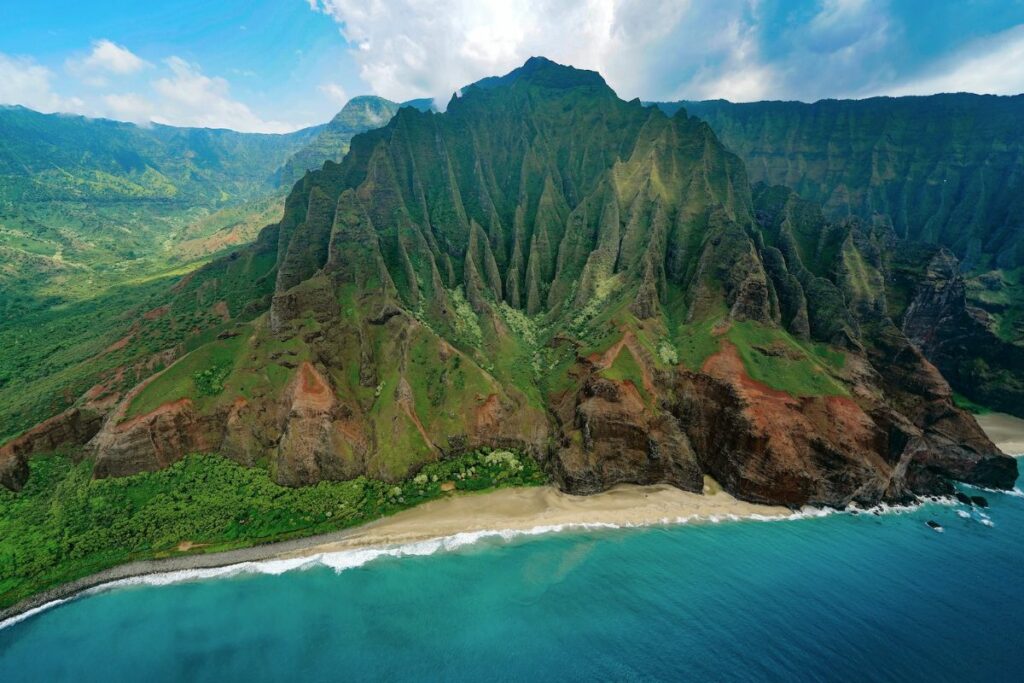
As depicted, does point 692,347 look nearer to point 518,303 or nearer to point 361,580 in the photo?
point 518,303

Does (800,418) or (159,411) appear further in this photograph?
(800,418)

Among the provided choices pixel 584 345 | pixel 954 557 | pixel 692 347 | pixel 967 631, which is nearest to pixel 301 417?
pixel 584 345

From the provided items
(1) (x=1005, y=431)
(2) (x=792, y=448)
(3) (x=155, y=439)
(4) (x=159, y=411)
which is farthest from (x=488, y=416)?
(1) (x=1005, y=431)

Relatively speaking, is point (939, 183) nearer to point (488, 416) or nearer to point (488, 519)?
point (488, 416)

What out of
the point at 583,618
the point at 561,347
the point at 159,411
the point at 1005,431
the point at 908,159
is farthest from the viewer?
the point at 908,159

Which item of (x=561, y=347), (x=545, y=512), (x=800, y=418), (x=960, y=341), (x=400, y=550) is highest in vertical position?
(x=960, y=341)

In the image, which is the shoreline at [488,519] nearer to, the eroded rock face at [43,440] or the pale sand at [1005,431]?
the eroded rock face at [43,440]
